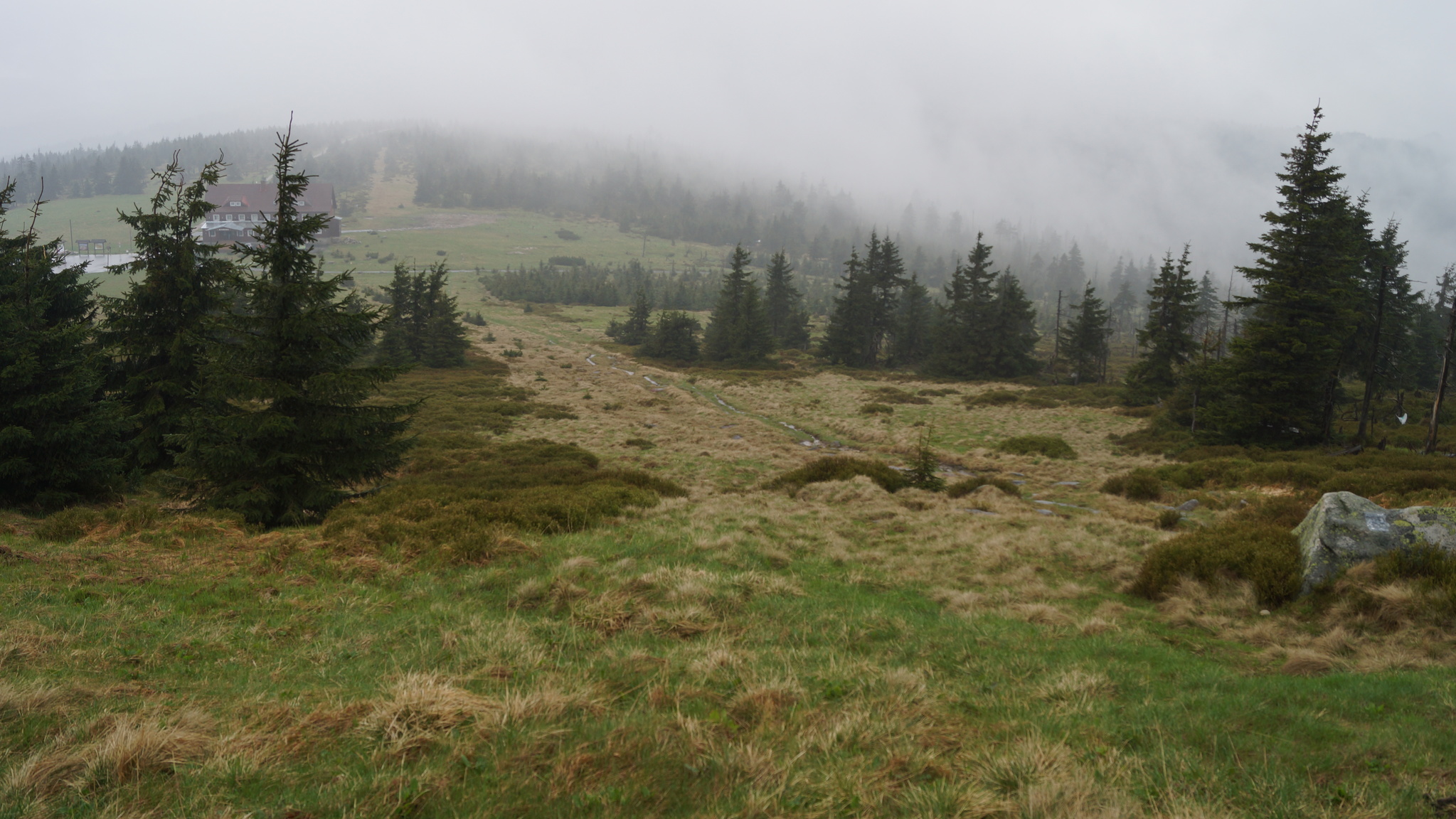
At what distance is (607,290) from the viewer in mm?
136375

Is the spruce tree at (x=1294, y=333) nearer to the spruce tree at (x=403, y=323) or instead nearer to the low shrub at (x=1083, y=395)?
the low shrub at (x=1083, y=395)

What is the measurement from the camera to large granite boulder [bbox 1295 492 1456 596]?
909cm

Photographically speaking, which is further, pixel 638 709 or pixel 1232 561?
pixel 1232 561

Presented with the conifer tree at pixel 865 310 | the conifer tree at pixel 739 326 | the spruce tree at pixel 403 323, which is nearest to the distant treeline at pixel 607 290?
the conifer tree at pixel 739 326

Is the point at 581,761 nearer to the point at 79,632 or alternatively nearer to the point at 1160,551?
the point at 79,632

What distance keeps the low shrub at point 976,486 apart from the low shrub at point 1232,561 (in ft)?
30.0

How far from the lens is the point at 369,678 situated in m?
6.06

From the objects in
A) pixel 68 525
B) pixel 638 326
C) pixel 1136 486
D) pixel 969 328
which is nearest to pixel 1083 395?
pixel 969 328

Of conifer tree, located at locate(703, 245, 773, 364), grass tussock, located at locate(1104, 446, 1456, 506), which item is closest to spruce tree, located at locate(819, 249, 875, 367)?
conifer tree, located at locate(703, 245, 773, 364)

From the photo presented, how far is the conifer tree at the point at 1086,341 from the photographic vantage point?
6044 centimetres

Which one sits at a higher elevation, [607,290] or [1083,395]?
[607,290]

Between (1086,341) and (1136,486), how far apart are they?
4440cm

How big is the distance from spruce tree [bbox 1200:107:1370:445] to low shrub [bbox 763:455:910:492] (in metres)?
19.0

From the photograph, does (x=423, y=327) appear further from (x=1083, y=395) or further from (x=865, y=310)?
(x=1083, y=395)
